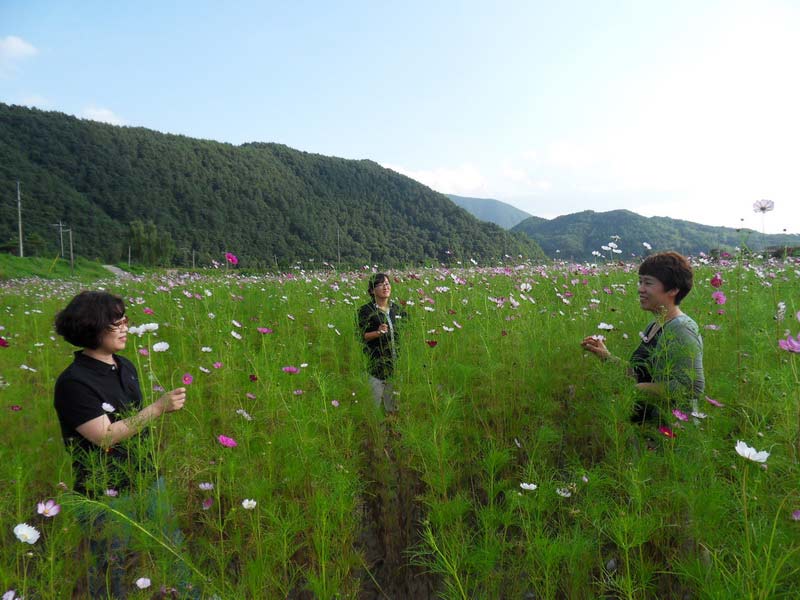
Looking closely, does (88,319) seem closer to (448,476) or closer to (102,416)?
(102,416)

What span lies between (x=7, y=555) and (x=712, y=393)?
11.9 ft

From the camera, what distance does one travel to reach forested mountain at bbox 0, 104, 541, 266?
212 ft

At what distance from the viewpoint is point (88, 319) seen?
2074 mm

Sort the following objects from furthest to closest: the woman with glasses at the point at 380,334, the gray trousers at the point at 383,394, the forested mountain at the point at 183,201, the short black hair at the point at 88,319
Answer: the forested mountain at the point at 183,201 → the woman with glasses at the point at 380,334 → the gray trousers at the point at 383,394 → the short black hair at the point at 88,319

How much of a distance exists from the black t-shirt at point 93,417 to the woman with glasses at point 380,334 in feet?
5.90

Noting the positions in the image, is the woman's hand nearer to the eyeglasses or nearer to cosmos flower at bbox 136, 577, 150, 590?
cosmos flower at bbox 136, 577, 150, 590

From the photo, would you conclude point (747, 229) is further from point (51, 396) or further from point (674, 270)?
point (51, 396)

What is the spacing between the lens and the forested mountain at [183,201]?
6462cm

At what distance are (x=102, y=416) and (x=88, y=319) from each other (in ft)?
1.52

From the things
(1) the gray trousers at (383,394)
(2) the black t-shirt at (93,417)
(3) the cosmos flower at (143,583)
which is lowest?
(3) the cosmos flower at (143,583)

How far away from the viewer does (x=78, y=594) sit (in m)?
1.91

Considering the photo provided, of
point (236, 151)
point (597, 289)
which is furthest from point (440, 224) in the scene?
point (597, 289)

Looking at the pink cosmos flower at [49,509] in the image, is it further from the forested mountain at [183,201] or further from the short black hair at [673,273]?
the forested mountain at [183,201]

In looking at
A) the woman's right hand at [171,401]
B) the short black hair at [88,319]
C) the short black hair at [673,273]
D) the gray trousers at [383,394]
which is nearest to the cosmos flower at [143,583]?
the woman's right hand at [171,401]
